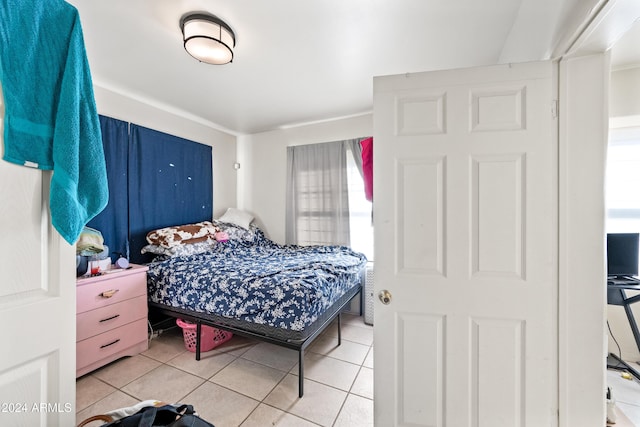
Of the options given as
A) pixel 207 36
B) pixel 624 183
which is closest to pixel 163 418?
pixel 207 36

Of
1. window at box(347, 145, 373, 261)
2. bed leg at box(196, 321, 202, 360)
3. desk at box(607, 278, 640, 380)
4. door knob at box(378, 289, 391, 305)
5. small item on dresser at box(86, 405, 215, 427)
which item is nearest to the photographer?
small item on dresser at box(86, 405, 215, 427)

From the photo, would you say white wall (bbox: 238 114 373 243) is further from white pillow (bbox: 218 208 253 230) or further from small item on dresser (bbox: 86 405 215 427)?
small item on dresser (bbox: 86 405 215 427)

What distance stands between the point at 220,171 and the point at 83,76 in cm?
314

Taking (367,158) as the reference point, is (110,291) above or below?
below

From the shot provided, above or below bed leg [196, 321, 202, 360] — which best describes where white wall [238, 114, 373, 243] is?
above

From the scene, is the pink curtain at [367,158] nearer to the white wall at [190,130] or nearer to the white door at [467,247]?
the white door at [467,247]

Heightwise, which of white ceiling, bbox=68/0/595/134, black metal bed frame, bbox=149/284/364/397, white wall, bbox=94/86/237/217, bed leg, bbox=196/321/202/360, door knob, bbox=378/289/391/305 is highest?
white ceiling, bbox=68/0/595/134

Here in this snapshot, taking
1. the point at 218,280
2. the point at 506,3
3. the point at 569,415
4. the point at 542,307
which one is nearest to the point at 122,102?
the point at 218,280

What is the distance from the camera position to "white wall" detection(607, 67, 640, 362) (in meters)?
1.94

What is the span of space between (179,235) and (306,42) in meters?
2.36

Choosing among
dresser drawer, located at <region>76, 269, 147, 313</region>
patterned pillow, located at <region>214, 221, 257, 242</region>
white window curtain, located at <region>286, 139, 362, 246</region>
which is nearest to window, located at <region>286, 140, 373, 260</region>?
white window curtain, located at <region>286, 139, 362, 246</region>

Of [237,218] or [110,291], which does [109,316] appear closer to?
[110,291]

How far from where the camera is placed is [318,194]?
142 inches

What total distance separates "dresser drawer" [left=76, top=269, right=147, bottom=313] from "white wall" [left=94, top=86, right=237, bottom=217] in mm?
1682
